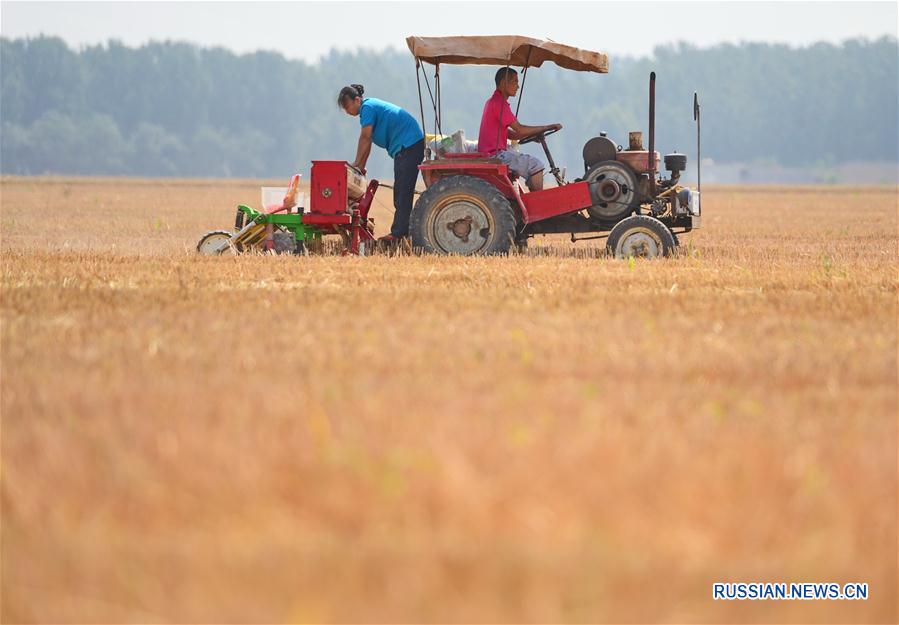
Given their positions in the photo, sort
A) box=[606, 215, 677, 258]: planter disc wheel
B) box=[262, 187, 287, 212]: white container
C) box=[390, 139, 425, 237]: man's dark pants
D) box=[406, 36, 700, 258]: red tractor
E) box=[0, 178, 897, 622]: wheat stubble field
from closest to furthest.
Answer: box=[0, 178, 897, 622]: wheat stubble field → box=[606, 215, 677, 258]: planter disc wheel → box=[406, 36, 700, 258]: red tractor → box=[390, 139, 425, 237]: man's dark pants → box=[262, 187, 287, 212]: white container

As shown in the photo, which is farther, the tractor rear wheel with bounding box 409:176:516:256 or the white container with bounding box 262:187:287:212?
the white container with bounding box 262:187:287:212

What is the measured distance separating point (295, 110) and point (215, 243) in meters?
150

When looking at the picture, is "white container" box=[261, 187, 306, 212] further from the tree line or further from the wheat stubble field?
the tree line

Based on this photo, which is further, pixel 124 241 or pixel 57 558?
pixel 124 241

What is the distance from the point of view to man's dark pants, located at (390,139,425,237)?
41.6ft

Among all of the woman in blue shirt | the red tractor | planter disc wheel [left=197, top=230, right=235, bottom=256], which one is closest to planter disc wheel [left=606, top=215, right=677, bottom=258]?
the red tractor

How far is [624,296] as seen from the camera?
8.33m

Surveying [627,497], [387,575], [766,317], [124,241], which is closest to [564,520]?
[627,497]

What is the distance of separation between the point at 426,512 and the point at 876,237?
1696cm

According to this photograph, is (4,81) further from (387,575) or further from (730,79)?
(387,575)

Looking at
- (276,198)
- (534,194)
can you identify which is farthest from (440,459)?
(276,198)

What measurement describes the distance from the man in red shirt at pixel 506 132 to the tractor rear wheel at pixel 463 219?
38cm

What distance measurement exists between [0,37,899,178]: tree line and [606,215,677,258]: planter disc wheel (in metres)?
127

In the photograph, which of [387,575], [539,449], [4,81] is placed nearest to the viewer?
[387,575]
